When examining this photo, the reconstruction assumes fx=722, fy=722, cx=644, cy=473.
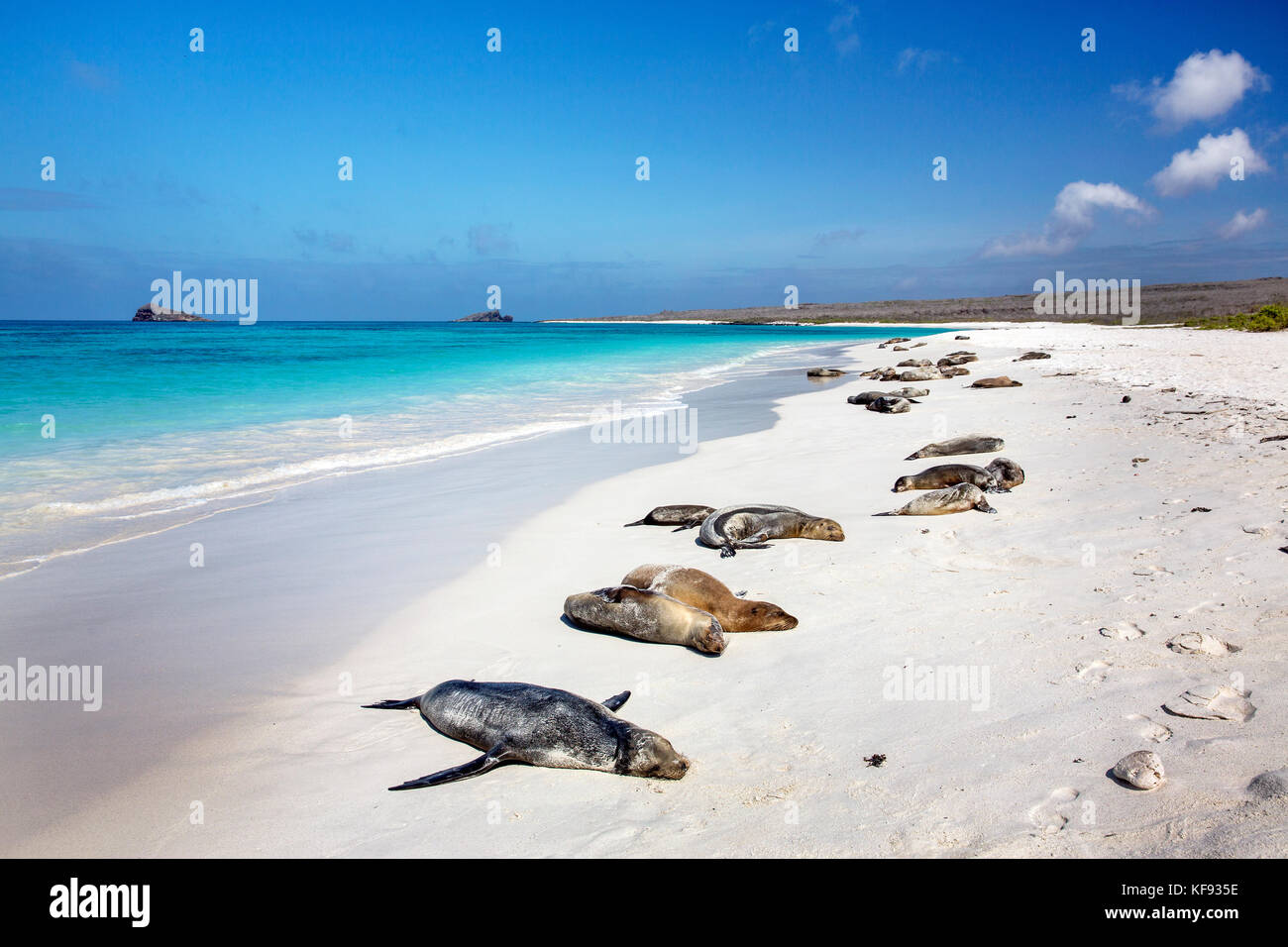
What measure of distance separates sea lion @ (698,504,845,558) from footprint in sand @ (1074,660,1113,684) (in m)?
2.82

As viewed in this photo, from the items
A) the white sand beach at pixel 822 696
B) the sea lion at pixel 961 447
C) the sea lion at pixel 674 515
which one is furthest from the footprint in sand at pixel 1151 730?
the sea lion at pixel 961 447

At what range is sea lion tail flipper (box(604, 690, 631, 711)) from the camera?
377 cm

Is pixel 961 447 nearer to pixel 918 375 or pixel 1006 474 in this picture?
pixel 1006 474

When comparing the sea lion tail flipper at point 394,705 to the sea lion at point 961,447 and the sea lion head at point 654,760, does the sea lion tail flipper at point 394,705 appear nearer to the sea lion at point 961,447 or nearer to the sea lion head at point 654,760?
the sea lion head at point 654,760

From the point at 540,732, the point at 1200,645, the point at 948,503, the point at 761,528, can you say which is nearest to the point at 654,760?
the point at 540,732

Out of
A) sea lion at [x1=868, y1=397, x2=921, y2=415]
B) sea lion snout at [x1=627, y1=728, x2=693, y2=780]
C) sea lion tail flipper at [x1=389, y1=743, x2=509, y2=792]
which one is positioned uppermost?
sea lion at [x1=868, y1=397, x2=921, y2=415]

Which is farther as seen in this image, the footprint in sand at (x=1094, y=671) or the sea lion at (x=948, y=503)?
the sea lion at (x=948, y=503)

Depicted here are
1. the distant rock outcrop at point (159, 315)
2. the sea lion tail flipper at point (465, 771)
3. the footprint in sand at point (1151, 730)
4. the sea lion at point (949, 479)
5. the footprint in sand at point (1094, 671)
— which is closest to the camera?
the footprint in sand at point (1151, 730)

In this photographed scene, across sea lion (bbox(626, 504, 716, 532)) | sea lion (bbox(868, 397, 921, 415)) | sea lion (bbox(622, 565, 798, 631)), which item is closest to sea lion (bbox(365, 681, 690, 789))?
sea lion (bbox(622, 565, 798, 631))

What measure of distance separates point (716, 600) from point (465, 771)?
82.6 inches

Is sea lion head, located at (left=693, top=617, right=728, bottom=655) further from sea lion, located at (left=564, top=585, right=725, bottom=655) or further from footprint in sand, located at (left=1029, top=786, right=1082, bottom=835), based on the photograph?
footprint in sand, located at (left=1029, top=786, right=1082, bottom=835)

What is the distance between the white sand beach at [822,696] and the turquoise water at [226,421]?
2.17 meters

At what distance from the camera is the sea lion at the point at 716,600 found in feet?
15.3
